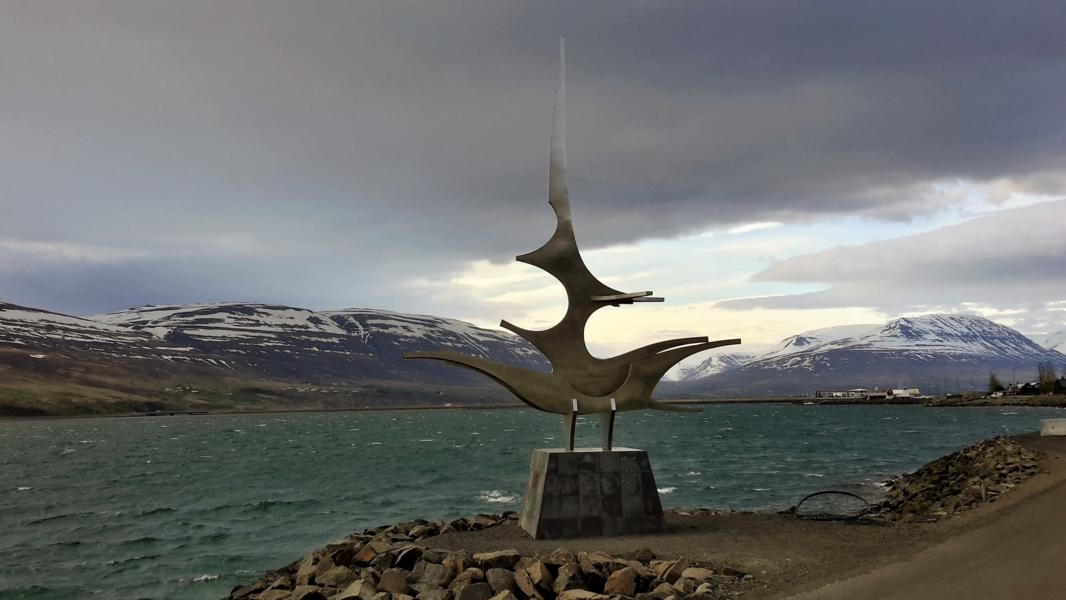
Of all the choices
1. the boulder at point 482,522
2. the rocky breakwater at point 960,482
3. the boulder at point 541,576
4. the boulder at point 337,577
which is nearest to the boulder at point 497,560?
the boulder at point 541,576

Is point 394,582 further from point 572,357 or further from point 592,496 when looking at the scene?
point 572,357

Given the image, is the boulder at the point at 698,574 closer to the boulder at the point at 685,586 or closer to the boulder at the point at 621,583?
the boulder at the point at 685,586

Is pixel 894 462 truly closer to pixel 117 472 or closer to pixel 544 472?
pixel 544 472

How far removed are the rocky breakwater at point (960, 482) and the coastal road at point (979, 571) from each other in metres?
5.56

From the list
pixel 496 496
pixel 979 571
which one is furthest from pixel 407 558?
pixel 496 496

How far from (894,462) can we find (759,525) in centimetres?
4751

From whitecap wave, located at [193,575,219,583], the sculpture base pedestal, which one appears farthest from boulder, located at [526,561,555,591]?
whitecap wave, located at [193,575,219,583]

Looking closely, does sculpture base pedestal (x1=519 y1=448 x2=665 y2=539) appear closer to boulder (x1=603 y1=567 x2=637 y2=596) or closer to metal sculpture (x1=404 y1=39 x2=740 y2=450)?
metal sculpture (x1=404 y1=39 x2=740 y2=450)

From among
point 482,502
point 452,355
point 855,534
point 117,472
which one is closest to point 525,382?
point 452,355

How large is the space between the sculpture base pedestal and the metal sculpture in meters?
1.40

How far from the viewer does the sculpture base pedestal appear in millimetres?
22547

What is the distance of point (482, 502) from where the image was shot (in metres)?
45.4

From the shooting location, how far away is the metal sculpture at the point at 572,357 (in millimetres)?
24406

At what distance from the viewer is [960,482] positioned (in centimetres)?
4022
